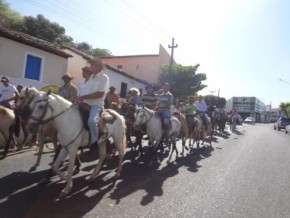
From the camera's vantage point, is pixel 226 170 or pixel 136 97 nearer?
pixel 226 170

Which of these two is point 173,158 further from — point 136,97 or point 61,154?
point 61,154

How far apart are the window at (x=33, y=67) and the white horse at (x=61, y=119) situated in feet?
41.0

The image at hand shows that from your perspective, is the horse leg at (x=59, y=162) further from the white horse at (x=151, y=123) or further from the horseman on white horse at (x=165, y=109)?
the horseman on white horse at (x=165, y=109)

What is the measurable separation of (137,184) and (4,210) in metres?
2.95

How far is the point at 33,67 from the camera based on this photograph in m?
17.2

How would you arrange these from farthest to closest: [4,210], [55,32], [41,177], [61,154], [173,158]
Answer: [55,32] → [173,158] → [41,177] → [61,154] → [4,210]

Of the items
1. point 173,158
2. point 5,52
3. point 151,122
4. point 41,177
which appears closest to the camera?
point 41,177

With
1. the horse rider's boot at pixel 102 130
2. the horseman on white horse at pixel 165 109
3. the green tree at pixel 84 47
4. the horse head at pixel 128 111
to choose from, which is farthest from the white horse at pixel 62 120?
the green tree at pixel 84 47

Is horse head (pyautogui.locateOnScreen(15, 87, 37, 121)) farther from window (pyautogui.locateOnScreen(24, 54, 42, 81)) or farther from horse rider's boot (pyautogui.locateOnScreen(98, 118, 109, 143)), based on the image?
window (pyautogui.locateOnScreen(24, 54, 42, 81))

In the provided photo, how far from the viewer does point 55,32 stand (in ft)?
139

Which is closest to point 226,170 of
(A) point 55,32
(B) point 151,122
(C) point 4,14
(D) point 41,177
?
(B) point 151,122

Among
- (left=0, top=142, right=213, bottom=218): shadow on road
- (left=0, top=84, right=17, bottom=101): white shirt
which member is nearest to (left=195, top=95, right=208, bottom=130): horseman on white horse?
(left=0, top=142, right=213, bottom=218): shadow on road

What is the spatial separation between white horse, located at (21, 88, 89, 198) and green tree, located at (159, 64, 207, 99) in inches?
1231

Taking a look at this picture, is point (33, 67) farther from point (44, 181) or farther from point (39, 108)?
point (39, 108)
